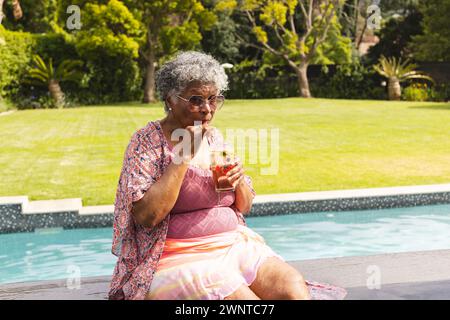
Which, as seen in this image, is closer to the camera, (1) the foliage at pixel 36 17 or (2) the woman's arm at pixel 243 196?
(2) the woman's arm at pixel 243 196

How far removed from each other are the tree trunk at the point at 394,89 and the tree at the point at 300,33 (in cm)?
330

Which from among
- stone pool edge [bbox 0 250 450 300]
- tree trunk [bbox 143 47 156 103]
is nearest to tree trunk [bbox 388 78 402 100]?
tree trunk [bbox 143 47 156 103]

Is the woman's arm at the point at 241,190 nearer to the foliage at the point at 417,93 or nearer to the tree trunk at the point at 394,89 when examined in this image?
the foliage at the point at 417,93

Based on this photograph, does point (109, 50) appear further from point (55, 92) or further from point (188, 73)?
point (188, 73)

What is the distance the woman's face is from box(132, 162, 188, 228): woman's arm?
24 cm

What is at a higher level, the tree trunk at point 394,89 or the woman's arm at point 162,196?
the woman's arm at point 162,196

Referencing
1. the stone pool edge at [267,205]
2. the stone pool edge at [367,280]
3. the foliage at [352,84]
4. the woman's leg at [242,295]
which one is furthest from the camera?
the foliage at [352,84]

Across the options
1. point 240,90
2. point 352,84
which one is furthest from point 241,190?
point 240,90

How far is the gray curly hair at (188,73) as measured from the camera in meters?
3.14

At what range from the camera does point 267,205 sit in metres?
7.79

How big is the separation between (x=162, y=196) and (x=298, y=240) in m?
4.69

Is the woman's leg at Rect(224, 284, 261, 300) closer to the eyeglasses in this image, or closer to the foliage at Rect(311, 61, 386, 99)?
the eyeglasses

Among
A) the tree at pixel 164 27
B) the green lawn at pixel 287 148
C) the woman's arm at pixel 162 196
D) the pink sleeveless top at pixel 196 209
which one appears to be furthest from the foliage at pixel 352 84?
the woman's arm at pixel 162 196

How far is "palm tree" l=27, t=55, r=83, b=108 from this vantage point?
26.5 m
